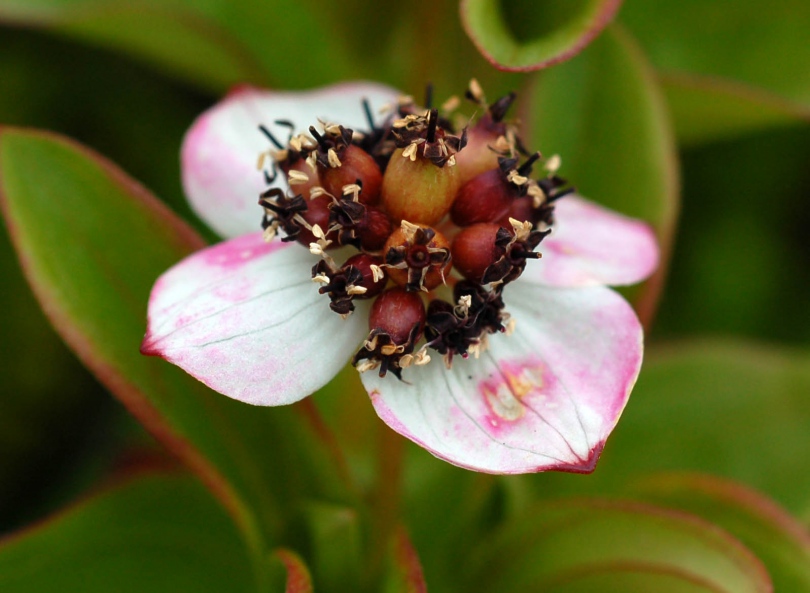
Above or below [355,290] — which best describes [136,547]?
below

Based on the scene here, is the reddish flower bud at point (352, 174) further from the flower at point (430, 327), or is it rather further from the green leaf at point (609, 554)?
the green leaf at point (609, 554)

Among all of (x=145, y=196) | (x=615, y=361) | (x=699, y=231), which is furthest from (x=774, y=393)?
(x=145, y=196)

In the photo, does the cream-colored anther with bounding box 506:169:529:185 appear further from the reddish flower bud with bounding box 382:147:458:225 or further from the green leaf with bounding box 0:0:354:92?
the green leaf with bounding box 0:0:354:92

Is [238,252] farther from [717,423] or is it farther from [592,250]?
[717,423]

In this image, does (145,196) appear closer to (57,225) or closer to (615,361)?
(57,225)

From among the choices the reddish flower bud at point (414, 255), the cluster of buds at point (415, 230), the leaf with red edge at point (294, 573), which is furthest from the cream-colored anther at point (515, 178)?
the leaf with red edge at point (294, 573)

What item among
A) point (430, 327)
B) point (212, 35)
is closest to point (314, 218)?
point (430, 327)

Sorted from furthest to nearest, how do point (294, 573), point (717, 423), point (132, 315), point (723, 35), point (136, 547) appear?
point (723, 35)
point (717, 423)
point (136, 547)
point (132, 315)
point (294, 573)
